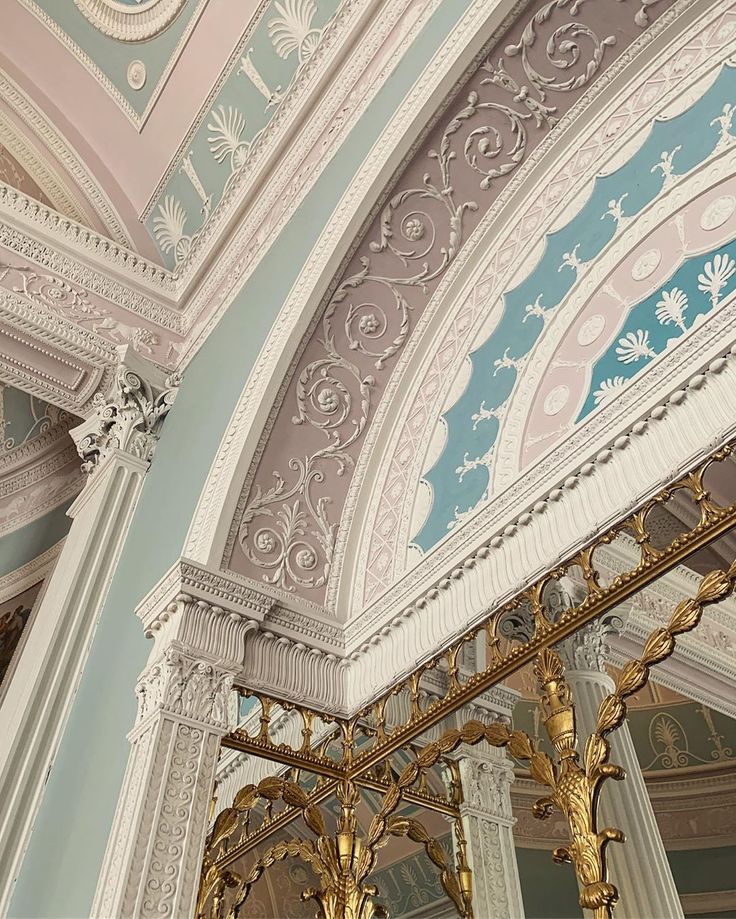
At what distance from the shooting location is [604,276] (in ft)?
9.95

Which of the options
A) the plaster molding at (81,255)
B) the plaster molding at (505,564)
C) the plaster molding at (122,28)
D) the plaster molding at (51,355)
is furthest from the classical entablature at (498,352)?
the plaster molding at (122,28)

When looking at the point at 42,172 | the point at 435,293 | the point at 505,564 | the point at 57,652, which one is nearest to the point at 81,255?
the point at 42,172

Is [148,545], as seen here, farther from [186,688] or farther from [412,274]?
[412,274]

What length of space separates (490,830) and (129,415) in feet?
9.45

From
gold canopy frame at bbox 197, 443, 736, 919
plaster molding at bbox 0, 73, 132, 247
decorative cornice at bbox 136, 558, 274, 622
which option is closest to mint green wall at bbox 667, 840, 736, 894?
gold canopy frame at bbox 197, 443, 736, 919

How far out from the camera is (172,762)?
266 cm

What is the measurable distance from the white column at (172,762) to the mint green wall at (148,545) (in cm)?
24

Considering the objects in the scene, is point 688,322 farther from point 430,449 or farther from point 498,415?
point 430,449

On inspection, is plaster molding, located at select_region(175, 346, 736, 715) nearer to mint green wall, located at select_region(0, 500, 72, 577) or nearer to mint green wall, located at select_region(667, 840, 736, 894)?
mint green wall, located at select_region(667, 840, 736, 894)

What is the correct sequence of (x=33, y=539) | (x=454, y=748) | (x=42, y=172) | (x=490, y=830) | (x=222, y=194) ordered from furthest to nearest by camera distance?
(x=33, y=539), (x=42, y=172), (x=222, y=194), (x=454, y=748), (x=490, y=830)

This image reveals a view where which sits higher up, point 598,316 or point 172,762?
point 598,316

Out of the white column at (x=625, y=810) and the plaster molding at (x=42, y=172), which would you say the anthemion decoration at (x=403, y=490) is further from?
the plaster molding at (x=42, y=172)

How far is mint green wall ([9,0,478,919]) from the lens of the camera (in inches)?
113

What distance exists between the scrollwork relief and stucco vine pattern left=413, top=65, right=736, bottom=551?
434 mm
